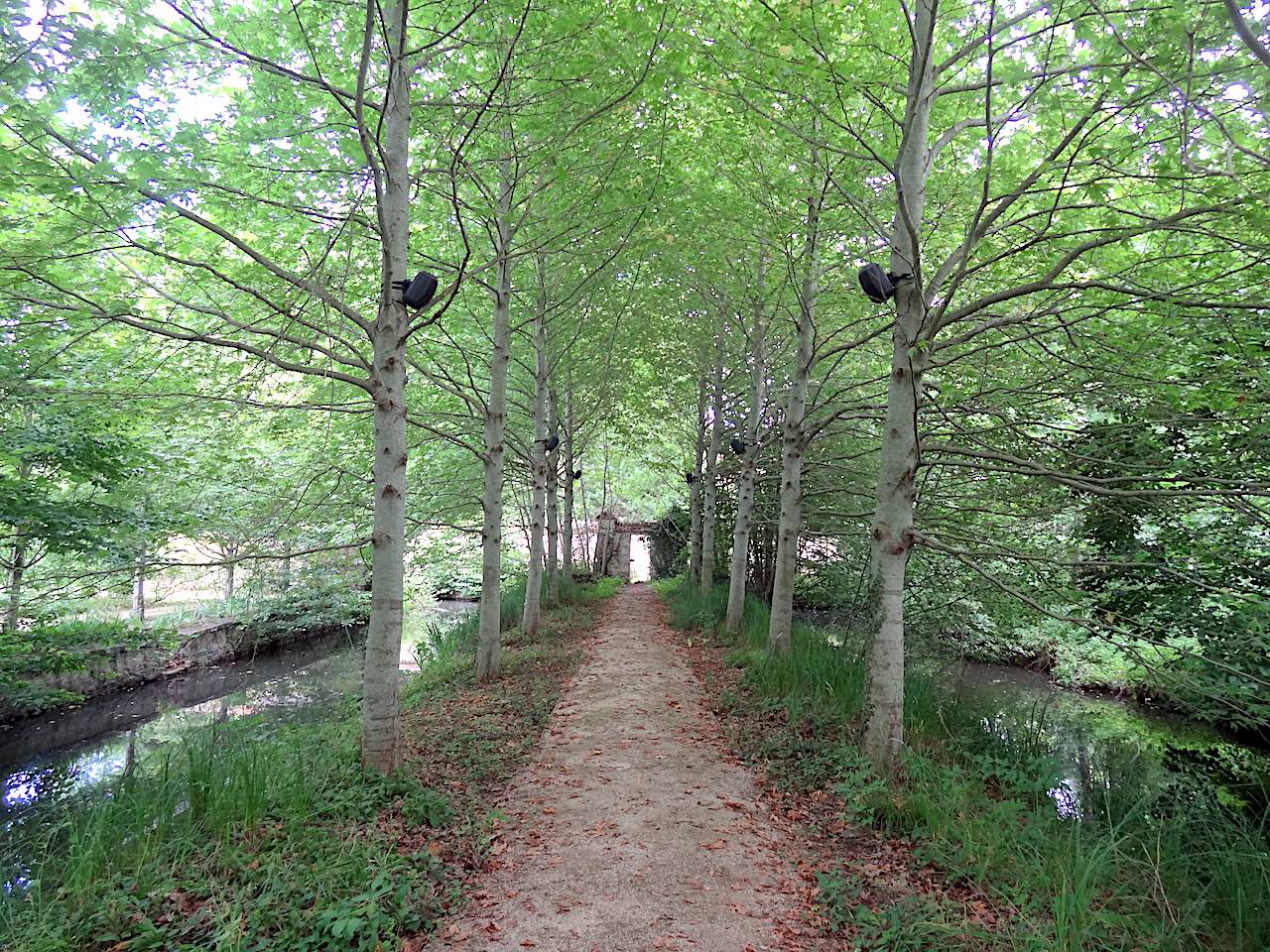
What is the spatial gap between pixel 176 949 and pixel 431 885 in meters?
1.12

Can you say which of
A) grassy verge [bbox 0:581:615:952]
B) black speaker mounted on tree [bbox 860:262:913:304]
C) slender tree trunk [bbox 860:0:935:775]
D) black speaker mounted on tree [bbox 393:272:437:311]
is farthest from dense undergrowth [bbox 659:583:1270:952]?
black speaker mounted on tree [bbox 393:272:437:311]

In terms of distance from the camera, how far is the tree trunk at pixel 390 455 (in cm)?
438

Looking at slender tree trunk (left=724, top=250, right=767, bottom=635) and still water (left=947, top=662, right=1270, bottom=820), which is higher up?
slender tree trunk (left=724, top=250, right=767, bottom=635)

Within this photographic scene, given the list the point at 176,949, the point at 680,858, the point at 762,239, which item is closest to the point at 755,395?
the point at 762,239

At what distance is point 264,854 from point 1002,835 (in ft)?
12.4

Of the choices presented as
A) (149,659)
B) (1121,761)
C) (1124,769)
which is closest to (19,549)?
(149,659)

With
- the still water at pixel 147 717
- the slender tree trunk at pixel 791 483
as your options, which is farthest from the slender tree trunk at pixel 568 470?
the slender tree trunk at pixel 791 483

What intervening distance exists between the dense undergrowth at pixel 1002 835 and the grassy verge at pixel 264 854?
214 centimetres

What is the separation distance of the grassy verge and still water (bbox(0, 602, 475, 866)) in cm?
191

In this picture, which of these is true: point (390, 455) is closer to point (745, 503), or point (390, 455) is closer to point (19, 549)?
point (745, 503)

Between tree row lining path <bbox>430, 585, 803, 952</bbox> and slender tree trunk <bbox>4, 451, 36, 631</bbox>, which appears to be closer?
tree row lining path <bbox>430, 585, 803, 952</bbox>

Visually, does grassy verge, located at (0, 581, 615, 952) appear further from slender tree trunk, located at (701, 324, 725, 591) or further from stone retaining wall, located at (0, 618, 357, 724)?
slender tree trunk, located at (701, 324, 725, 591)

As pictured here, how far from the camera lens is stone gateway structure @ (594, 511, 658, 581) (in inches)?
916

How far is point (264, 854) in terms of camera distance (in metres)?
3.18
